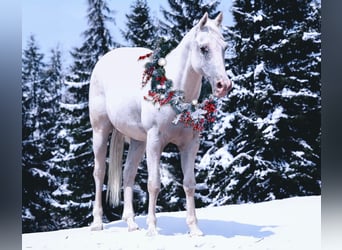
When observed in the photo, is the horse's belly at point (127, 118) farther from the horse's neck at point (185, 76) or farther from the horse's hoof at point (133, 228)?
the horse's hoof at point (133, 228)

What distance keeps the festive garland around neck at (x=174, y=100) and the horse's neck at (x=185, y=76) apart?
56mm

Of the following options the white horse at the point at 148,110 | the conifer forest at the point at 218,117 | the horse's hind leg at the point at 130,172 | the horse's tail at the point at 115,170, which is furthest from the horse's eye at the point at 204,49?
the conifer forest at the point at 218,117

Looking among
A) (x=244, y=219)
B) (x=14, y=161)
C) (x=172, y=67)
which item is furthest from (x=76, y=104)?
(x=244, y=219)

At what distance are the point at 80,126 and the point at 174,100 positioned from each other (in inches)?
80.6

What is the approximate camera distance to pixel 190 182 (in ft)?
14.8

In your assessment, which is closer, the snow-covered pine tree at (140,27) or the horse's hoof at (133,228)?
the horse's hoof at (133,228)

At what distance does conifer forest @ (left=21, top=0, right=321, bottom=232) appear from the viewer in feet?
19.3

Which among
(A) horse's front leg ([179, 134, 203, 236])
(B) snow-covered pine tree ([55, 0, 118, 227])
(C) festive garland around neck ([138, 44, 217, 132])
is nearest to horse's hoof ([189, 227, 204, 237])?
(A) horse's front leg ([179, 134, 203, 236])

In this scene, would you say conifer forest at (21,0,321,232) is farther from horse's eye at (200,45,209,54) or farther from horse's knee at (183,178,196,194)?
horse's knee at (183,178,196,194)

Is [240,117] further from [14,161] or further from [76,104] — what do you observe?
[14,161]

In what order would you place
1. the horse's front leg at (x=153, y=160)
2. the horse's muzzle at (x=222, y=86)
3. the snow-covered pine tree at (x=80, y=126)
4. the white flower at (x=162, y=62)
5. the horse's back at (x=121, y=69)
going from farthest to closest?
the snow-covered pine tree at (x=80, y=126) → the horse's back at (x=121, y=69) → the white flower at (x=162, y=62) → the horse's front leg at (x=153, y=160) → the horse's muzzle at (x=222, y=86)

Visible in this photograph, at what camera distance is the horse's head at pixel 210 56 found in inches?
170

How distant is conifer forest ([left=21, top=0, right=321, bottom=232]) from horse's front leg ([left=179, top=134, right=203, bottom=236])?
5.52 ft

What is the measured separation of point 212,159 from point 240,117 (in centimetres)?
58
